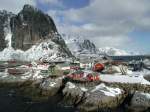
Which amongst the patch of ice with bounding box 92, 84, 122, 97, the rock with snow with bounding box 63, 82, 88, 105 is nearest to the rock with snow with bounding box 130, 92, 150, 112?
the patch of ice with bounding box 92, 84, 122, 97

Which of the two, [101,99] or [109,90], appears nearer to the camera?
[101,99]

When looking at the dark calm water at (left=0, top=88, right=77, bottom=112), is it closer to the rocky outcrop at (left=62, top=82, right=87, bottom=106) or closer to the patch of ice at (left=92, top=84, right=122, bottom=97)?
the rocky outcrop at (left=62, top=82, right=87, bottom=106)

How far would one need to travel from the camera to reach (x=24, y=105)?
66.0 m

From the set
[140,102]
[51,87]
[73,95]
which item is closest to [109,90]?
[140,102]

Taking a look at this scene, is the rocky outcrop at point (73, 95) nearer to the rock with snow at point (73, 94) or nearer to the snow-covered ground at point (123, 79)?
the rock with snow at point (73, 94)

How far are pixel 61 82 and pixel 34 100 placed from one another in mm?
10973

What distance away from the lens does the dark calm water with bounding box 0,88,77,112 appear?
6147cm

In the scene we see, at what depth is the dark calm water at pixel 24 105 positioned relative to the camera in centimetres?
6147

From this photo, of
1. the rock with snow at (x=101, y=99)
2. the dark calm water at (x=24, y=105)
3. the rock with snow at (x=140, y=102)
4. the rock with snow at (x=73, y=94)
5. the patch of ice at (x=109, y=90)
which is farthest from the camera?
the rock with snow at (x=73, y=94)

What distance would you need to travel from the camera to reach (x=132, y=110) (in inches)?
2285

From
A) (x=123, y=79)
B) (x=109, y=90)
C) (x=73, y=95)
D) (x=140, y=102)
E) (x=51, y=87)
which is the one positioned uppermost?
(x=123, y=79)

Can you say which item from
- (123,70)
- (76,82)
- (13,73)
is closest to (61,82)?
(76,82)

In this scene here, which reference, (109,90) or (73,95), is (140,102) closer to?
(109,90)

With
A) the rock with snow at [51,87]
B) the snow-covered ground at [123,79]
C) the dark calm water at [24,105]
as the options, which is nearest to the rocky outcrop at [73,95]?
the dark calm water at [24,105]
